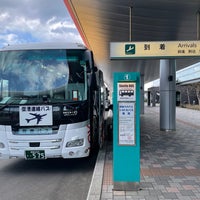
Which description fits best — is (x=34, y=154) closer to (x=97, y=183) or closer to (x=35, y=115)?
(x=35, y=115)

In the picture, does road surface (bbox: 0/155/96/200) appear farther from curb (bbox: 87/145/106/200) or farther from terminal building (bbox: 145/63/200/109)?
terminal building (bbox: 145/63/200/109)

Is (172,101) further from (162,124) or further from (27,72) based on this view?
(27,72)

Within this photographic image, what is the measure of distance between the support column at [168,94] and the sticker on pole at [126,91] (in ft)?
25.5

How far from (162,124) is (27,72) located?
773cm

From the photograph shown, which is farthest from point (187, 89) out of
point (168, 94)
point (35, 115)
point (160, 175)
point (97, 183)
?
point (97, 183)

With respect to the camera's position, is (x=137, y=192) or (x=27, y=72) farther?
(x=27, y=72)

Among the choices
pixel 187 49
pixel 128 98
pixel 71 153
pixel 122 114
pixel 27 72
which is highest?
pixel 187 49

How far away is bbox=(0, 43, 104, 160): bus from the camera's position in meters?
5.64

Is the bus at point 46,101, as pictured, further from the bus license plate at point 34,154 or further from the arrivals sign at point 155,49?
the arrivals sign at point 155,49

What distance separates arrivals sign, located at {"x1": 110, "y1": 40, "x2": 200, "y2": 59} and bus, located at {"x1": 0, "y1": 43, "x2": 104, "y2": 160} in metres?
0.85

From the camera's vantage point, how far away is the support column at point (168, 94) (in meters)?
11.7

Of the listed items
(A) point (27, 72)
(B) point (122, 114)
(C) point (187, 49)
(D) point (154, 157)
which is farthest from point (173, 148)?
(A) point (27, 72)

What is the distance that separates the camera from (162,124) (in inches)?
473

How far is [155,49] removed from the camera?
6.43m
